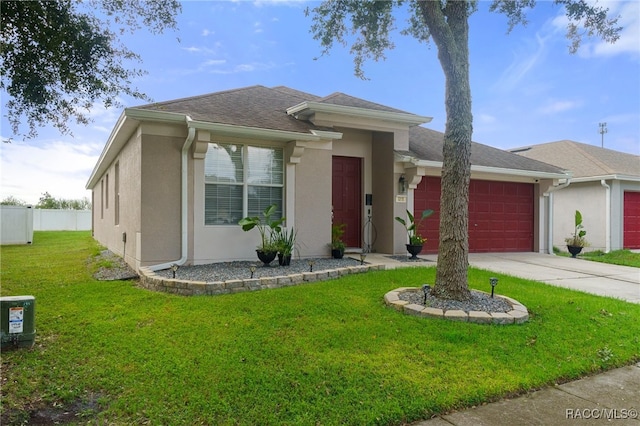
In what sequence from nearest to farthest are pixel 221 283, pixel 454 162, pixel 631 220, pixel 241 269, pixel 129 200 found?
pixel 454 162
pixel 221 283
pixel 241 269
pixel 129 200
pixel 631 220

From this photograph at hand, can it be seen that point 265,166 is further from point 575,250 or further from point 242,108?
point 575,250

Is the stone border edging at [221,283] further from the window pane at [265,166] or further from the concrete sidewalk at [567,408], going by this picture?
the concrete sidewalk at [567,408]

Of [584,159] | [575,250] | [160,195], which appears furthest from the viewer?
[584,159]

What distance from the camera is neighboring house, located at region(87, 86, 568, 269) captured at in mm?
7316

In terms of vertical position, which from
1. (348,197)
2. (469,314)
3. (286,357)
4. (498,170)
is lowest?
(286,357)

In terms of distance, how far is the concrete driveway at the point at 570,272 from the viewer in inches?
276

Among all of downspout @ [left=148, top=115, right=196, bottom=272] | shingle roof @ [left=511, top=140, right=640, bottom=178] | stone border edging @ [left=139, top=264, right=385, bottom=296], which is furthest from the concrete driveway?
downspout @ [left=148, top=115, right=196, bottom=272]

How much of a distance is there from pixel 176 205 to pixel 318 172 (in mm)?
3155

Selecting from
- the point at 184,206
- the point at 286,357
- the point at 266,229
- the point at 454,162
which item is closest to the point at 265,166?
the point at 266,229

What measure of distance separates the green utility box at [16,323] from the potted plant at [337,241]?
5865 millimetres

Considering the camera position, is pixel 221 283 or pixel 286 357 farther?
pixel 221 283

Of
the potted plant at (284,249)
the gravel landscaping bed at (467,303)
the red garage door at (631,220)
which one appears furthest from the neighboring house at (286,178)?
the red garage door at (631,220)

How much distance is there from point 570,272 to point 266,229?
6995mm

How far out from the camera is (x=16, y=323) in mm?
3809
